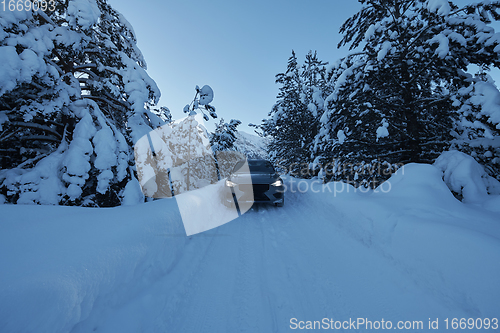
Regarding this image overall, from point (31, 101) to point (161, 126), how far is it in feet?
10.1

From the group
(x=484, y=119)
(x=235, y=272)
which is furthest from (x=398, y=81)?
(x=235, y=272)

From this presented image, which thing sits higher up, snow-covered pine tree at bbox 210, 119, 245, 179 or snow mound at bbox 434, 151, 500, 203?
snow-covered pine tree at bbox 210, 119, 245, 179

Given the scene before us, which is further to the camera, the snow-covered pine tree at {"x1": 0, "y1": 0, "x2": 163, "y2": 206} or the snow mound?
the snow mound

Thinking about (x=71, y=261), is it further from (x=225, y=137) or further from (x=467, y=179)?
(x=225, y=137)

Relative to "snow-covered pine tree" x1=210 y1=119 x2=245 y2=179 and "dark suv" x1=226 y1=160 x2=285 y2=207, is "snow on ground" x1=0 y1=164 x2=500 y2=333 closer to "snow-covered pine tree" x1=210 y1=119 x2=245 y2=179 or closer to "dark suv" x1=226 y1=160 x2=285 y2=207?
"dark suv" x1=226 y1=160 x2=285 y2=207

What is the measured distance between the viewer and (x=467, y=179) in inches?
148

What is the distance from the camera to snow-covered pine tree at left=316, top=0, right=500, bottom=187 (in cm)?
439

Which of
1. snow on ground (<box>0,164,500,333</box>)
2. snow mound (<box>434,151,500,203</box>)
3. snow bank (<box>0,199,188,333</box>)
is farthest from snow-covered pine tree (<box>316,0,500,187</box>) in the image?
snow bank (<box>0,199,188,333</box>)

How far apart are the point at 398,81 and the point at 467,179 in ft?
11.6

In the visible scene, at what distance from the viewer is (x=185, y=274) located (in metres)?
2.67

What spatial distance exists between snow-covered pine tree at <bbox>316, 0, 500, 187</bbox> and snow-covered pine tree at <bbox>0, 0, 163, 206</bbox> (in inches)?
234

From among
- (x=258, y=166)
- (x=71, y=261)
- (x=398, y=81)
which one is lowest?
(x=71, y=261)

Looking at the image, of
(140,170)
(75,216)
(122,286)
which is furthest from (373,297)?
(140,170)

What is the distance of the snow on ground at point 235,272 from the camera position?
5.46 ft
